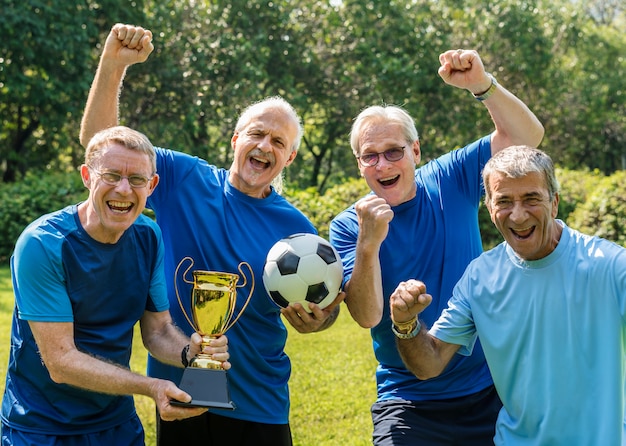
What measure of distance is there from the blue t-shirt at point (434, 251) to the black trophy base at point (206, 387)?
1.06m

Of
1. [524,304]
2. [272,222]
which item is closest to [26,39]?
[272,222]

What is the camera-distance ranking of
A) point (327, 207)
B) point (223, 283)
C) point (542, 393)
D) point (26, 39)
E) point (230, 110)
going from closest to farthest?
point (542, 393) < point (223, 283) < point (327, 207) < point (26, 39) < point (230, 110)

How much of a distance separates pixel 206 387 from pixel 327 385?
4.20m

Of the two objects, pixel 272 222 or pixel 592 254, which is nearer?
pixel 592 254

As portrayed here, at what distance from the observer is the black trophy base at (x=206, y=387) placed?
3.26 meters

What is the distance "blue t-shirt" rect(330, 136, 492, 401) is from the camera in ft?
13.0

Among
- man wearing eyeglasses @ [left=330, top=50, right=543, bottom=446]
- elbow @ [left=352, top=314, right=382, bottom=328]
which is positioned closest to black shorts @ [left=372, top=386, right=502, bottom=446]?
man wearing eyeglasses @ [left=330, top=50, right=543, bottom=446]

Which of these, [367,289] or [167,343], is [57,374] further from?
[367,289]

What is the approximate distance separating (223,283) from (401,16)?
59.0ft

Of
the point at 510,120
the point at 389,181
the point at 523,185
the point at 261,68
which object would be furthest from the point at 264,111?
the point at 261,68

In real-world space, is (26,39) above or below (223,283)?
above

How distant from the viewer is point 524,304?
315 cm

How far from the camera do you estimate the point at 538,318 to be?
3096 mm

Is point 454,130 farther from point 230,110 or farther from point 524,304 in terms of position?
point 524,304
